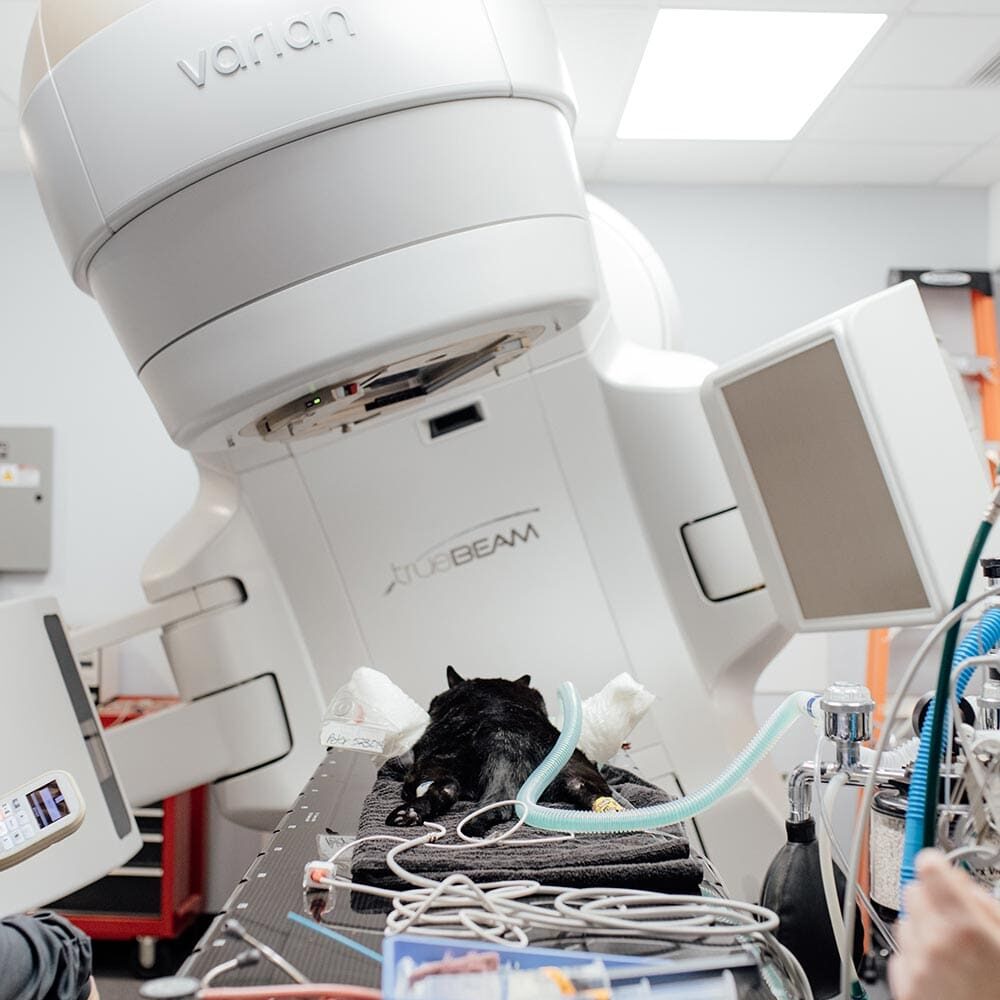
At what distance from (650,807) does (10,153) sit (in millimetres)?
3292

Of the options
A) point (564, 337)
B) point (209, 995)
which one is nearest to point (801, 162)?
point (564, 337)

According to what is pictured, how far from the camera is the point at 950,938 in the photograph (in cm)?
41

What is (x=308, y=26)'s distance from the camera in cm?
83

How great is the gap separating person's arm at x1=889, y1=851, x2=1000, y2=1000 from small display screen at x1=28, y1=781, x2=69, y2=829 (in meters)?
1.05

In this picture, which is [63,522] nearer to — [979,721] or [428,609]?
[428,609]

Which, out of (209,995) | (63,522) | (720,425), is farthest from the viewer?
(63,522)

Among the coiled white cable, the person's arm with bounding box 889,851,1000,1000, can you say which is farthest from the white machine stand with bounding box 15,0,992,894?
the person's arm with bounding box 889,851,1000,1000

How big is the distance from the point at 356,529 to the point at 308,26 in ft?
2.46

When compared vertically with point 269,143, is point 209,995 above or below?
below

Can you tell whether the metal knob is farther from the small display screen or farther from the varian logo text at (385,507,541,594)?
the small display screen

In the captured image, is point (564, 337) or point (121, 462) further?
point (121, 462)

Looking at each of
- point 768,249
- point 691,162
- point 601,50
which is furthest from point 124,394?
point 768,249

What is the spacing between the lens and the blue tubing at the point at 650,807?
830 mm

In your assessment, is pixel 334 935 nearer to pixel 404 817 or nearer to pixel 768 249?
pixel 404 817
